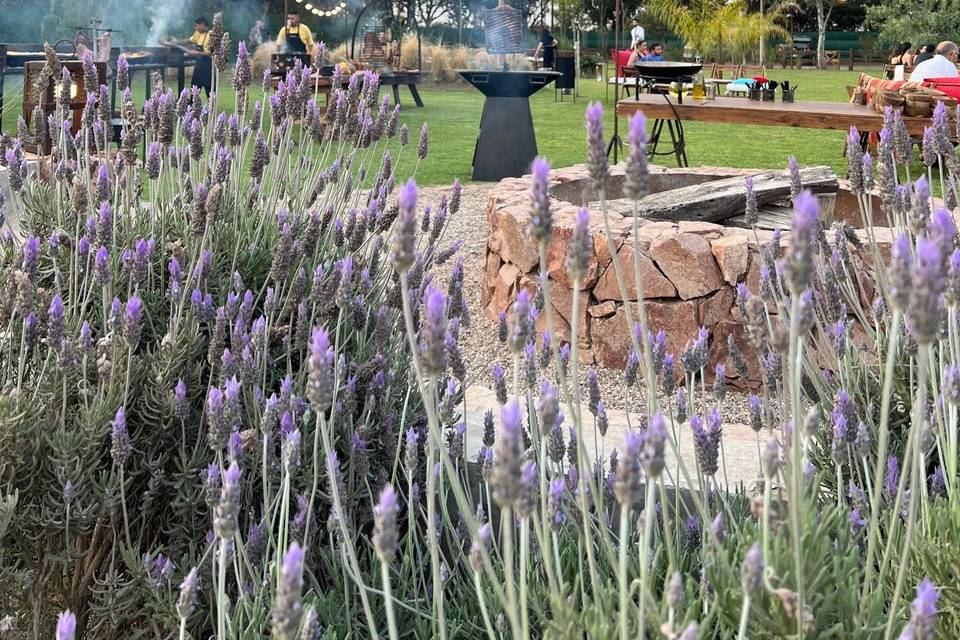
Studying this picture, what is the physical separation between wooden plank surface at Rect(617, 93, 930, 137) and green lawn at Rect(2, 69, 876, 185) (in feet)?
3.47

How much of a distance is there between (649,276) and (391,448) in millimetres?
2534

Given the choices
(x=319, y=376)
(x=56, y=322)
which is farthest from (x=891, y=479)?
(x=56, y=322)

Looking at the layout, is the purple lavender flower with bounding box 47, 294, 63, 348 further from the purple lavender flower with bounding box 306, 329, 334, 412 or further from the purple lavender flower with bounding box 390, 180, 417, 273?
the purple lavender flower with bounding box 390, 180, 417, 273

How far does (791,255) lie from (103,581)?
4.77 ft

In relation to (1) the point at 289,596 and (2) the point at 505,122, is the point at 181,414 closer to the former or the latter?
(1) the point at 289,596

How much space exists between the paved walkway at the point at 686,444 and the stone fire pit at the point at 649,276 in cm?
105

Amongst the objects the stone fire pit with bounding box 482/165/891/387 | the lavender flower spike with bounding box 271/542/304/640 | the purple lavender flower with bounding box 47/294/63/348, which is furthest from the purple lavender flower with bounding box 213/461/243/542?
the stone fire pit with bounding box 482/165/891/387

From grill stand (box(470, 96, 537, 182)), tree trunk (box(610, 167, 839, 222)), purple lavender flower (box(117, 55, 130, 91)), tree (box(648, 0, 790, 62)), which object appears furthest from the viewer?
tree (box(648, 0, 790, 62))

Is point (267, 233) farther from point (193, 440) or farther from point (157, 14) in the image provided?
point (157, 14)

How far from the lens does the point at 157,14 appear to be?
25438 mm

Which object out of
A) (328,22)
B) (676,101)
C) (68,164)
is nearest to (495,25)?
(676,101)

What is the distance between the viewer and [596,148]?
1098mm

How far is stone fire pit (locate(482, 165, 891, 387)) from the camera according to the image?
4.32m

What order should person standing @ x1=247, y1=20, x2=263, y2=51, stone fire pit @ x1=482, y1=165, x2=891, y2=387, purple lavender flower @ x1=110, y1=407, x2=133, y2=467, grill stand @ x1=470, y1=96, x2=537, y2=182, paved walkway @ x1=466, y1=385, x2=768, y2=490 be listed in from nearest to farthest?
purple lavender flower @ x1=110, y1=407, x2=133, y2=467 < paved walkway @ x1=466, y1=385, x2=768, y2=490 < stone fire pit @ x1=482, y1=165, x2=891, y2=387 < grill stand @ x1=470, y1=96, x2=537, y2=182 < person standing @ x1=247, y1=20, x2=263, y2=51
